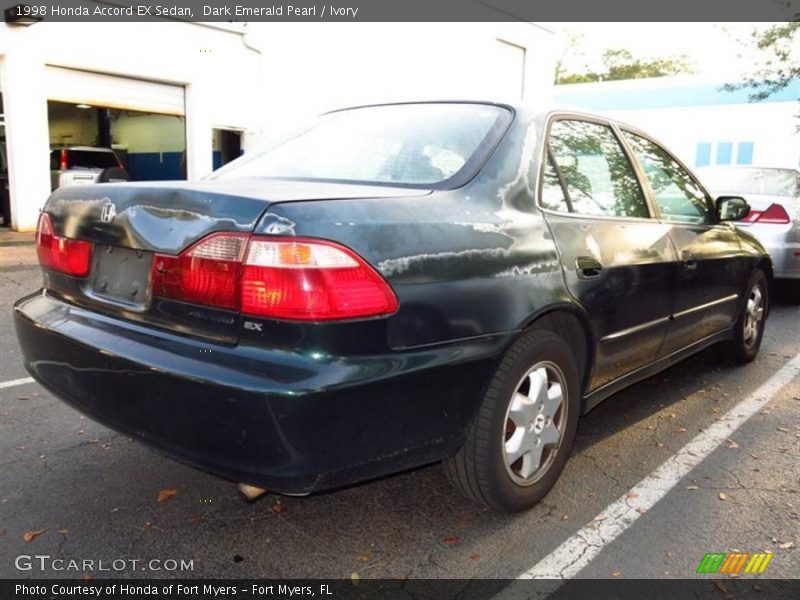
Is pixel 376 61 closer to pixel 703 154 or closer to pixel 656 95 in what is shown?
pixel 703 154

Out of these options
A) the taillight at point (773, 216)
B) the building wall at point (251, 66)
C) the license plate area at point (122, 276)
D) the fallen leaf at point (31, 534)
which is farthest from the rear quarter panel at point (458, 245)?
the building wall at point (251, 66)

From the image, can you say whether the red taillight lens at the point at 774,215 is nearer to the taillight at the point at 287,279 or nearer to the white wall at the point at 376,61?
the taillight at the point at 287,279

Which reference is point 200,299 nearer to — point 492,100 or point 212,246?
point 212,246

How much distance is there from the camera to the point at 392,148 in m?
2.89

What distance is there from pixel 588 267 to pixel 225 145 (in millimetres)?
15949

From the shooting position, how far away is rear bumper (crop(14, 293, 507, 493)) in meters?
1.98

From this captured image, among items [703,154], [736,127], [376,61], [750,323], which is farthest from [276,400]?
[703,154]

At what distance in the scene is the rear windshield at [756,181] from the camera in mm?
7945

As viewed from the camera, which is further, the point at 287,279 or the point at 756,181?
the point at 756,181

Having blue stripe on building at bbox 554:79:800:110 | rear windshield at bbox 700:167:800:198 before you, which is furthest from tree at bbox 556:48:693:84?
rear windshield at bbox 700:167:800:198

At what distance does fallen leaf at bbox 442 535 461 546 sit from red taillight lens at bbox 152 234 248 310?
122 cm

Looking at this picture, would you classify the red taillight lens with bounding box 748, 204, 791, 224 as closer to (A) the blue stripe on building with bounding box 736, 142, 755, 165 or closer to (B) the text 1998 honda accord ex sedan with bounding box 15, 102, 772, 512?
(B) the text 1998 honda accord ex sedan with bounding box 15, 102, 772, 512

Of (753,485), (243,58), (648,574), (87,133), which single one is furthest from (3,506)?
(87,133)
